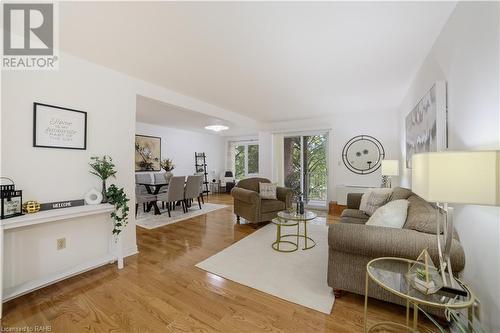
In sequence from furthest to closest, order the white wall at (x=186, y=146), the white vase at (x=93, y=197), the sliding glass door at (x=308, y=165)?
1. the white wall at (x=186, y=146)
2. the sliding glass door at (x=308, y=165)
3. the white vase at (x=93, y=197)

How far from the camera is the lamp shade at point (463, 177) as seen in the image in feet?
2.97

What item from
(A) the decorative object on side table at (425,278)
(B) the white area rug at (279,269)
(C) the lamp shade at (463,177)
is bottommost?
(B) the white area rug at (279,269)

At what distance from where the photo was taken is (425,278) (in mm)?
1204

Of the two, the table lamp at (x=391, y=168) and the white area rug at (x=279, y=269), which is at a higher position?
the table lamp at (x=391, y=168)

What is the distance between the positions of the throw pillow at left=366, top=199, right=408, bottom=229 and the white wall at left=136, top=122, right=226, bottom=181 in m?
6.06

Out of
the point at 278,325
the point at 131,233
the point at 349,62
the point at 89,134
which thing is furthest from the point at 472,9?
the point at 131,233

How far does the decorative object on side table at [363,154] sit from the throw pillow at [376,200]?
2.06m

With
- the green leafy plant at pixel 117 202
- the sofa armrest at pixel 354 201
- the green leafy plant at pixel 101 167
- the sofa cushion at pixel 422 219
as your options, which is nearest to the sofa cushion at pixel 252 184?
the sofa armrest at pixel 354 201

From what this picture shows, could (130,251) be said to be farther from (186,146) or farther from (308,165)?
(186,146)

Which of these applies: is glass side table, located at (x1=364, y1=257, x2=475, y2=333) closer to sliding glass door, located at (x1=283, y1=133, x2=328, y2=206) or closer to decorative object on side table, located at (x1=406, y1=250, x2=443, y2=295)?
decorative object on side table, located at (x1=406, y1=250, x2=443, y2=295)

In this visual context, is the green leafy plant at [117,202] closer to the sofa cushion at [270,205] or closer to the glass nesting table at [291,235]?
the glass nesting table at [291,235]

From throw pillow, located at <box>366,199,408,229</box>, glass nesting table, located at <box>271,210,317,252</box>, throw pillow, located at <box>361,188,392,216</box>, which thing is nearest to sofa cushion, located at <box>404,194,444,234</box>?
throw pillow, located at <box>366,199,408,229</box>

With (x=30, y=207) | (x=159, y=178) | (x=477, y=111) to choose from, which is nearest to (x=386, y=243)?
(x=477, y=111)

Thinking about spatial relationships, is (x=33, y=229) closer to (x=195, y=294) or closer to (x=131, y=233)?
(x=131, y=233)
